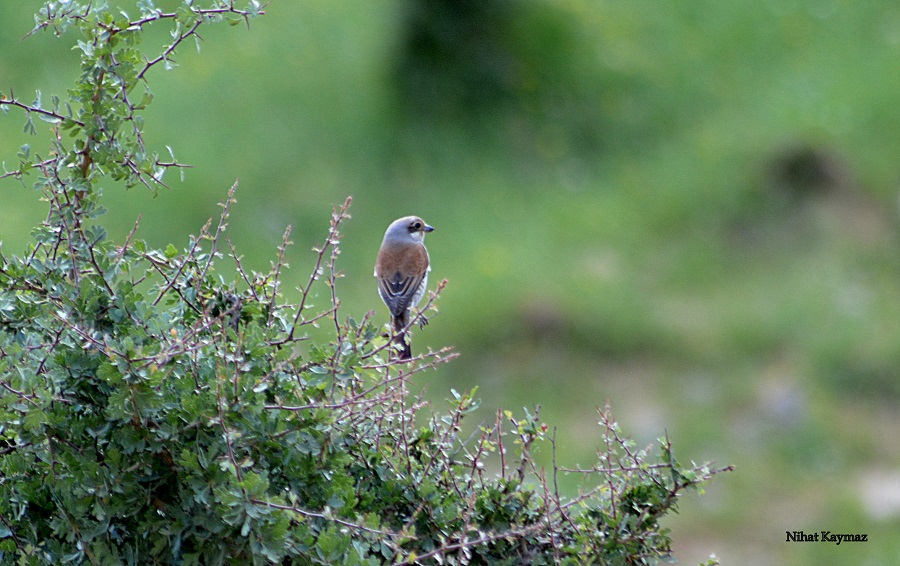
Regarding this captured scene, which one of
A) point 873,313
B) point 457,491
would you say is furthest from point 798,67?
point 457,491

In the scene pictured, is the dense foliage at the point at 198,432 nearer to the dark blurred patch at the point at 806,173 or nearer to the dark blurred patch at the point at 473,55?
the dark blurred patch at the point at 806,173

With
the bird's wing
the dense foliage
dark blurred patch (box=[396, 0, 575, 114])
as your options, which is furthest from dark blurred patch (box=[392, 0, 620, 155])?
the dense foliage

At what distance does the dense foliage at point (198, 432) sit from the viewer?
3.17 m

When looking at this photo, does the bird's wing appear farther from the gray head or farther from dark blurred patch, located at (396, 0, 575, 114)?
dark blurred patch, located at (396, 0, 575, 114)

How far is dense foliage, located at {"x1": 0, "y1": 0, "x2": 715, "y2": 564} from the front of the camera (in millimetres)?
3166

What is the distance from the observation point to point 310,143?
14195mm

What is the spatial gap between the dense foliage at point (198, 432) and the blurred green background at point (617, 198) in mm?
6488

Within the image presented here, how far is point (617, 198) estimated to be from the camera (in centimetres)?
1407

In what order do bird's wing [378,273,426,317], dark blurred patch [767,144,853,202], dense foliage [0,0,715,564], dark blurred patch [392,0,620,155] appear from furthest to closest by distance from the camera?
1. dark blurred patch [392,0,620,155]
2. dark blurred patch [767,144,853,202]
3. bird's wing [378,273,426,317]
4. dense foliage [0,0,715,564]

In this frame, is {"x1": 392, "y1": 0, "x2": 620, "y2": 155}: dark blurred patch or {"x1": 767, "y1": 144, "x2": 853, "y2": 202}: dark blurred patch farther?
{"x1": 392, "y1": 0, "x2": 620, "y2": 155}: dark blurred patch

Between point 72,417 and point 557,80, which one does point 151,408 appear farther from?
point 557,80

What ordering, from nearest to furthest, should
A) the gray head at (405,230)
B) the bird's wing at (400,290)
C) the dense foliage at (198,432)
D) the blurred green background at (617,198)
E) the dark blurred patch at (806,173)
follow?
the dense foliage at (198,432), the bird's wing at (400,290), the gray head at (405,230), the blurred green background at (617,198), the dark blurred patch at (806,173)

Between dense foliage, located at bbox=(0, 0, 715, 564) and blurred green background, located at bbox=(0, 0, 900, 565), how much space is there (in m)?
6.49

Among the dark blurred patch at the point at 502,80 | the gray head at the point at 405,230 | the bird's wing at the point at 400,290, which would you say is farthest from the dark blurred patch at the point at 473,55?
the bird's wing at the point at 400,290
